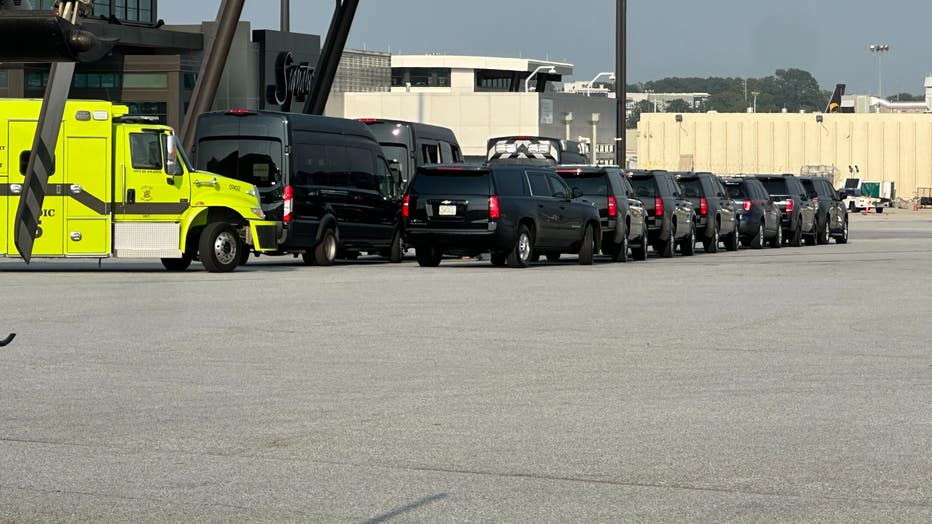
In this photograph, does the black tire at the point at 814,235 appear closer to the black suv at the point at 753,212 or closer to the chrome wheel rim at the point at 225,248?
the black suv at the point at 753,212

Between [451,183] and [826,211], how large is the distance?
20.9m

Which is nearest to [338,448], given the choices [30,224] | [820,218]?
[30,224]

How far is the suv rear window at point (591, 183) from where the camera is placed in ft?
108

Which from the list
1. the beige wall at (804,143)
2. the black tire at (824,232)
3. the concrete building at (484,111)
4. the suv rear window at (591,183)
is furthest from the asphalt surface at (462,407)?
the beige wall at (804,143)

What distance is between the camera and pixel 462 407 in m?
10.9

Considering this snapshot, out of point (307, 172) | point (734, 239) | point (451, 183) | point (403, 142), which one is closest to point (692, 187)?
point (734, 239)

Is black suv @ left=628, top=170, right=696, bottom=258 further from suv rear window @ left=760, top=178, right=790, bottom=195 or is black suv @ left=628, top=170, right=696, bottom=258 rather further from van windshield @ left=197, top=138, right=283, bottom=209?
suv rear window @ left=760, top=178, right=790, bottom=195

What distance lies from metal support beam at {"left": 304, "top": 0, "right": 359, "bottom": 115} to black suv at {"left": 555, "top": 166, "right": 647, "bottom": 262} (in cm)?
1264

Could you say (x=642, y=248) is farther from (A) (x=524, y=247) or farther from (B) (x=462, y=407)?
(B) (x=462, y=407)

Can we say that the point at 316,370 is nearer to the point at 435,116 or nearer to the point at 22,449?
the point at 22,449

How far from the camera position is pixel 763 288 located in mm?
23422

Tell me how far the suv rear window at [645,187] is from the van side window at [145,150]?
1294 cm

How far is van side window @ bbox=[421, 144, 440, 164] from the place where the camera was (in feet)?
120

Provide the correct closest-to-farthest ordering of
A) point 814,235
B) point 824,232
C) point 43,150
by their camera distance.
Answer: point 43,150 → point 814,235 → point 824,232
